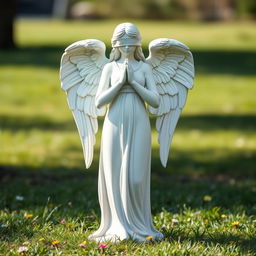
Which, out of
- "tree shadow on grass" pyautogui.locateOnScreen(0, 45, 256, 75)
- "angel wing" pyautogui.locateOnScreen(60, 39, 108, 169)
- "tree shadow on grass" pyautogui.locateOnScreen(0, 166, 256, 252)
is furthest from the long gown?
"tree shadow on grass" pyautogui.locateOnScreen(0, 45, 256, 75)

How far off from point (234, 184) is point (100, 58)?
379 cm

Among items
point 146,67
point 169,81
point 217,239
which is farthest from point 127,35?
point 217,239

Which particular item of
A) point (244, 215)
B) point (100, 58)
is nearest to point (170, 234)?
point (244, 215)

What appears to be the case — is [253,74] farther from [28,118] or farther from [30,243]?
[30,243]

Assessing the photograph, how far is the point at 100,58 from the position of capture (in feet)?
19.6

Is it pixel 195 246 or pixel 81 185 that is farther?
pixel 81 185

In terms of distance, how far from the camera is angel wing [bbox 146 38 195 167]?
19.4 feet

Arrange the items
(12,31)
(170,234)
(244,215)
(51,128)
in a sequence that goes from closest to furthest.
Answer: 1. (170,234)
2. (244,215)
3. (51,128)
4. (12,31)

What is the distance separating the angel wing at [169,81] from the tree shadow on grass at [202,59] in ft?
48.4

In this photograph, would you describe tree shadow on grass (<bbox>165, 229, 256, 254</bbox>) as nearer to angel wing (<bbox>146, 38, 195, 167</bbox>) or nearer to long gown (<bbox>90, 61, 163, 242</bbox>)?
long gown (<bbox>90, 61, 163, 242</bbox>)

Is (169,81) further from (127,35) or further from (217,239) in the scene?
(217,239)

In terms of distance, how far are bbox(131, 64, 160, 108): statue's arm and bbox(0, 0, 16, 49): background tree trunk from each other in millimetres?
17467

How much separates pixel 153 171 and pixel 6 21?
44.8ft

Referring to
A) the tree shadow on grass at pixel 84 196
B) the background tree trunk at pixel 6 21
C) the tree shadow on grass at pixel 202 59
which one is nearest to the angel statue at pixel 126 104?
the tree shadow on grass at pixel 84 196
